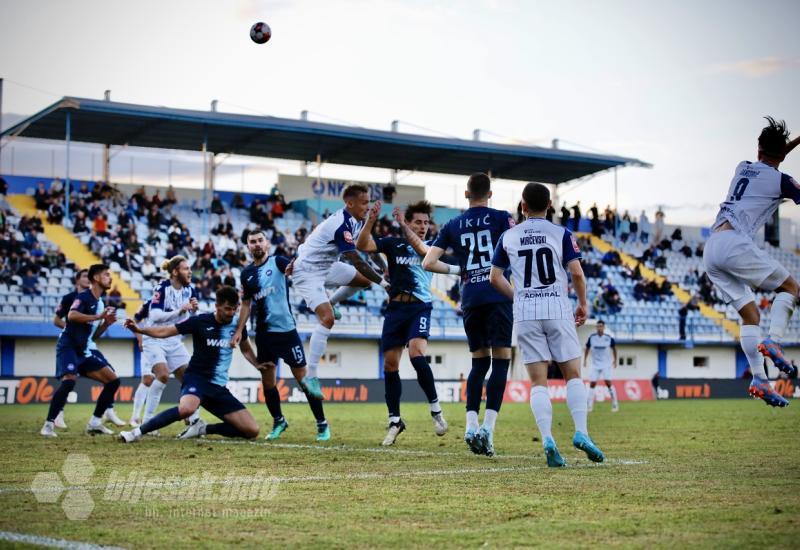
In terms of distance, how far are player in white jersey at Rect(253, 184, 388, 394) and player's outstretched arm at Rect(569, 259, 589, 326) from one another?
4227 mm

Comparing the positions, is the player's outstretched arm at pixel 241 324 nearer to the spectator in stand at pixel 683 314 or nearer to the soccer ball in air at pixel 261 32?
the soccer ball in air at pixel 261 32

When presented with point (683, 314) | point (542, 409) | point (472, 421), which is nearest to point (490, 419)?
point (472, 421)

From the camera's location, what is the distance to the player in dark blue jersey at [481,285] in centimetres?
1077

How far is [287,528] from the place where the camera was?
6.03 m

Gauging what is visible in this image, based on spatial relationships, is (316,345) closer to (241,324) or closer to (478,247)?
(241,324)

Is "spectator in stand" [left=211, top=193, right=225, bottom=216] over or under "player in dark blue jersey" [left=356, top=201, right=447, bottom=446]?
over

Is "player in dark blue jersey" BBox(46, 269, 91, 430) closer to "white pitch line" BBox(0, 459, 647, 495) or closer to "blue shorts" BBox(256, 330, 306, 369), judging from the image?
"blue shorts" BBox(256, 330, 306, 369)

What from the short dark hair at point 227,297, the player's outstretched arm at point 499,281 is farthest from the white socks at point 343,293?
the player's outstretched arm at point 499,281

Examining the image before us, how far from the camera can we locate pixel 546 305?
30.6ft

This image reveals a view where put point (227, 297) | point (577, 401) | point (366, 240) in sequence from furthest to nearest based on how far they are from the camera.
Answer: point (227, 297) < point (366, 240) < point (577, 401)

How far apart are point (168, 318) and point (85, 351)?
4.13 ft

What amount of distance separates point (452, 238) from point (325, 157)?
122 feet

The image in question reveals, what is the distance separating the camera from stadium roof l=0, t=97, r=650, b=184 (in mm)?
40062

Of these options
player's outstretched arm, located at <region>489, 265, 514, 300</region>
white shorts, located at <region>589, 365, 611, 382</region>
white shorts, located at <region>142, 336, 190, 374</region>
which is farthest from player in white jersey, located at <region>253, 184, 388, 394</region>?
white shorts, located at <region>589, 365, 611, 382</region>
